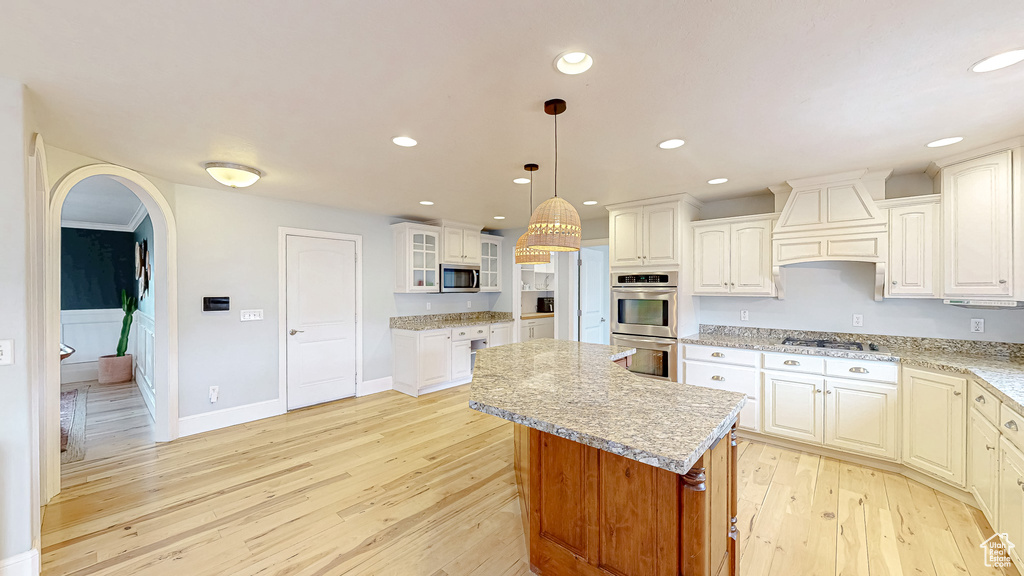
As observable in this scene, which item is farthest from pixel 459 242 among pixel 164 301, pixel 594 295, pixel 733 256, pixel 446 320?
pixel 733 256

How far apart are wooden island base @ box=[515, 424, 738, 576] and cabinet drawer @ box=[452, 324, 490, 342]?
3.56 metres

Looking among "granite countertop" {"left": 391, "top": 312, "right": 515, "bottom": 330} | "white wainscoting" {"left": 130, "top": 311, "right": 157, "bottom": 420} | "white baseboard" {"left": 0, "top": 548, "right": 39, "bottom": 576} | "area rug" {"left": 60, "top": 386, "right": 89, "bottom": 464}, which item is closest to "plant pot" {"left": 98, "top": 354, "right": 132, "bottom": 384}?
"white wainscoting" {"left": 130, "top": 311, "right": 157, "bottom": 420}

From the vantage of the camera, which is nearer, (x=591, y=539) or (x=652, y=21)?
(x=652, y=21)

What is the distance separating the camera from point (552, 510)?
182 cm

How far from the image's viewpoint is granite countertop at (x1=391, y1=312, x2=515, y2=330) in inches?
203

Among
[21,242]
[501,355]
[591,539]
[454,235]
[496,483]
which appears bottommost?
[496,483]

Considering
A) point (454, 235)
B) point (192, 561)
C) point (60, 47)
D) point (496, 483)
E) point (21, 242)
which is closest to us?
point (60, 47)

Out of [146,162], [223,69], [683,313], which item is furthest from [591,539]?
[146,162]

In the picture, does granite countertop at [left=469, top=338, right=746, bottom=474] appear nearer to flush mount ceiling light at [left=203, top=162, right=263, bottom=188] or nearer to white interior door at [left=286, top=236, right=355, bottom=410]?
flush mount ceiling light at [left=203, top=162, right=263, bottom=188]

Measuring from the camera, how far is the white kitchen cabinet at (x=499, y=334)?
5.82 metres

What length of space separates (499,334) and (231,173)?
12.8 ft

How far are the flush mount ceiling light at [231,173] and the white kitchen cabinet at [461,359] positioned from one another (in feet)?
10.0

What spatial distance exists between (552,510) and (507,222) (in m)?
4.38

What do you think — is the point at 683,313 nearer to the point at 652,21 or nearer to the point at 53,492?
the point at 652,21
